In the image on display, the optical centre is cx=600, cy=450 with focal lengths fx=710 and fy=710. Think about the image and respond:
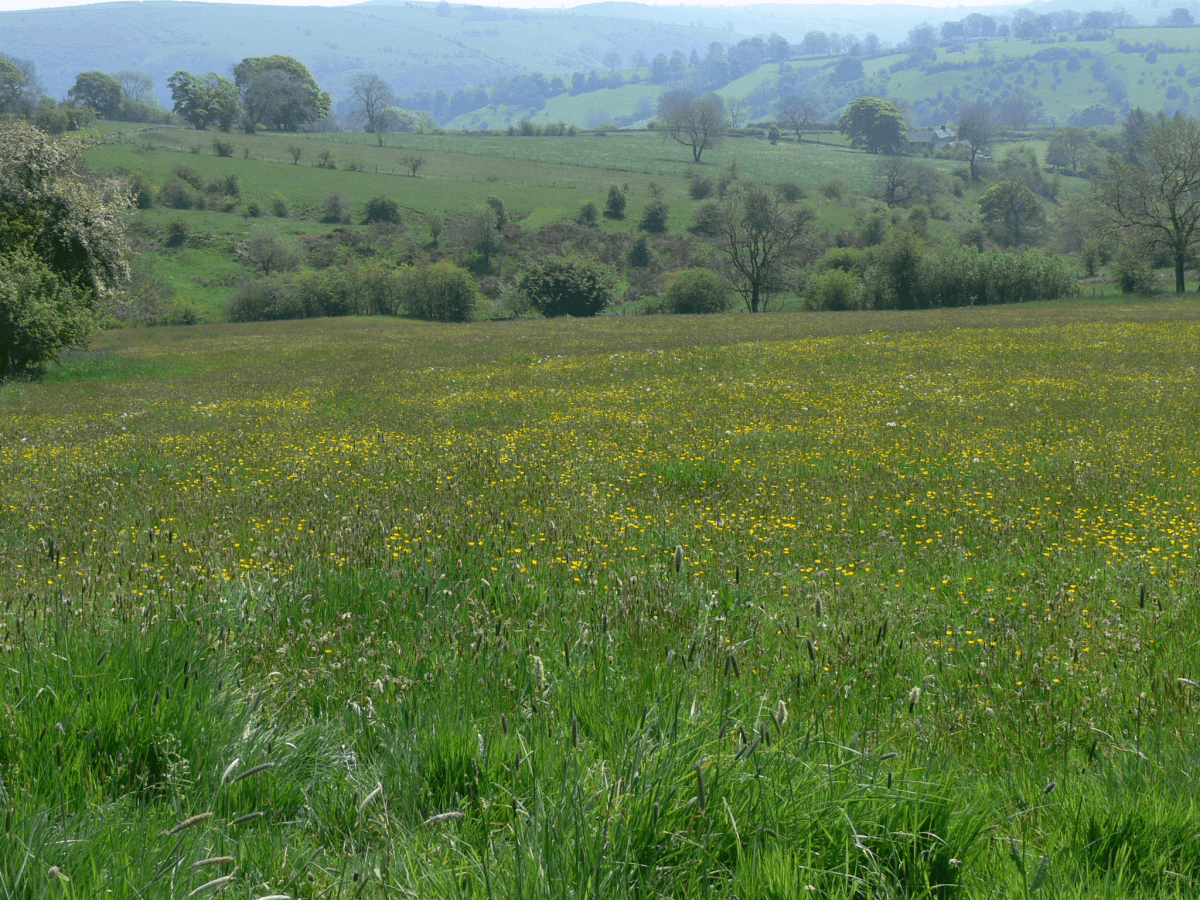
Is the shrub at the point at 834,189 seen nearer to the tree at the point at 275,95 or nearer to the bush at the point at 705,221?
the bush at the point at 705,221

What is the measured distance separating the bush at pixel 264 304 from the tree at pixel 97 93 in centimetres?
12448

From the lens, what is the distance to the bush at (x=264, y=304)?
6712 centimetres

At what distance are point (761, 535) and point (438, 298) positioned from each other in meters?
62.5

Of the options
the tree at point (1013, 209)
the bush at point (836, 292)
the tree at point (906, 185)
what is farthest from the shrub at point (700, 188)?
the bush at point (836, 292)

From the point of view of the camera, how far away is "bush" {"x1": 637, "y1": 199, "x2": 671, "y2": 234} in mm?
102500

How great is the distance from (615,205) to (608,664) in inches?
4307

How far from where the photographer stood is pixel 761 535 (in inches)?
271

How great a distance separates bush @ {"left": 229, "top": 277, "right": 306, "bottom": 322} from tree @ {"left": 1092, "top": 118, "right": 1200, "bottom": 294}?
7020 centimetres

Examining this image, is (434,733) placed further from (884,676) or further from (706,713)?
(884,676)

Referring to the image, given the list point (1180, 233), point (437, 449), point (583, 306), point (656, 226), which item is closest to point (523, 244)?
point (656, 226)

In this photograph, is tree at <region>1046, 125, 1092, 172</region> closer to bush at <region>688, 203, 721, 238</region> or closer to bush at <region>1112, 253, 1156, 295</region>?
bush at <region>688, 203, 721, 238</region>

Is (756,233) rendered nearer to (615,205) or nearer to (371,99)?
(615,205)

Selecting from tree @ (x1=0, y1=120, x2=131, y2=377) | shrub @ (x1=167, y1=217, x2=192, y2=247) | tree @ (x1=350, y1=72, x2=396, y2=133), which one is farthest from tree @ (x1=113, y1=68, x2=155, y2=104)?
tree @ (x1=0, y1=120, x2=131, y2=377)

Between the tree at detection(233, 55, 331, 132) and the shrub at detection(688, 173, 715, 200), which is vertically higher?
the tree at detection(233, 55, 331, 132)
